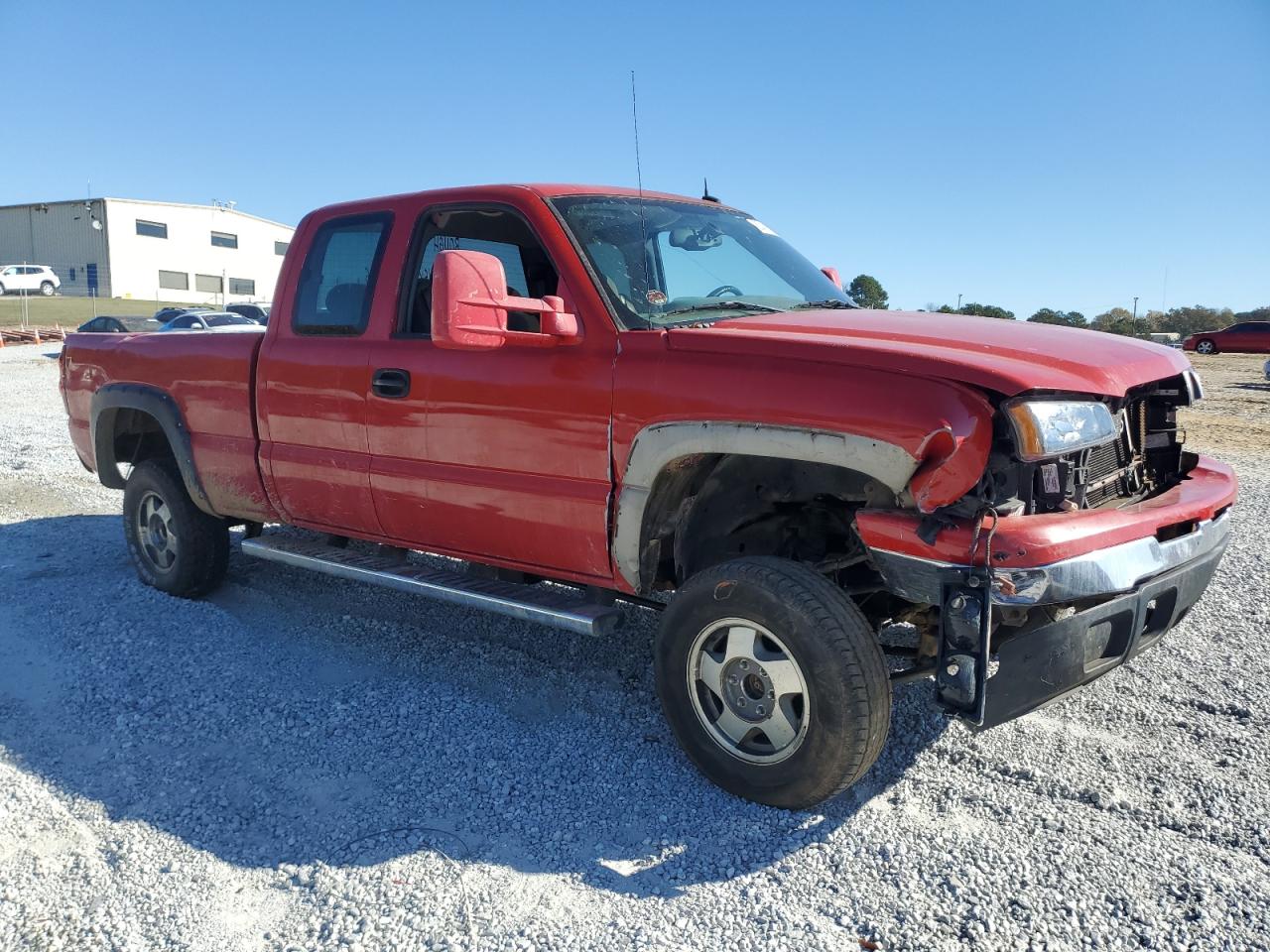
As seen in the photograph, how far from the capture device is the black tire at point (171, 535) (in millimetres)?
5301

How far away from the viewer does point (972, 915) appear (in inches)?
101

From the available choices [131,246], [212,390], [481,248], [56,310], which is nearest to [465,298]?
[481,248]

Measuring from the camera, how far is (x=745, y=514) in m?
3.50

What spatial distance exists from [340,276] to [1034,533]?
3.25 metres

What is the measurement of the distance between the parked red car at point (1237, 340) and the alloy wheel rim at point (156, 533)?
39205 millimetres

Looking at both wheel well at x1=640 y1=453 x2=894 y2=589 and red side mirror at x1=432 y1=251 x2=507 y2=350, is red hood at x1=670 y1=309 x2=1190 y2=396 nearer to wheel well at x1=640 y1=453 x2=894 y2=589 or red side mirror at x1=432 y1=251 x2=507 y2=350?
wheel well at x1=640 y1=453 x2=894 y2=589

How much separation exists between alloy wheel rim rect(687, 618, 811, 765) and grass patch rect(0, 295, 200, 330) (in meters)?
35.8

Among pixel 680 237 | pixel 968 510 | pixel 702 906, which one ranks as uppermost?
pixel 680 237

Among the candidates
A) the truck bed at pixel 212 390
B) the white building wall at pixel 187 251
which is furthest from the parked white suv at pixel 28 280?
the truck bed at pixel 212 390

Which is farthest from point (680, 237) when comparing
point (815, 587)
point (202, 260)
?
point (202, 260)

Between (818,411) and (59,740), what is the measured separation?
3084mm

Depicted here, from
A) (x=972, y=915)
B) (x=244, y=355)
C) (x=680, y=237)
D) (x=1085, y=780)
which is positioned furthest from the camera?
(x=244, y=355)

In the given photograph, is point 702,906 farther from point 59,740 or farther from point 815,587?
point 59,740

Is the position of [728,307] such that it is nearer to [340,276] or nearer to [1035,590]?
[1035,590]
